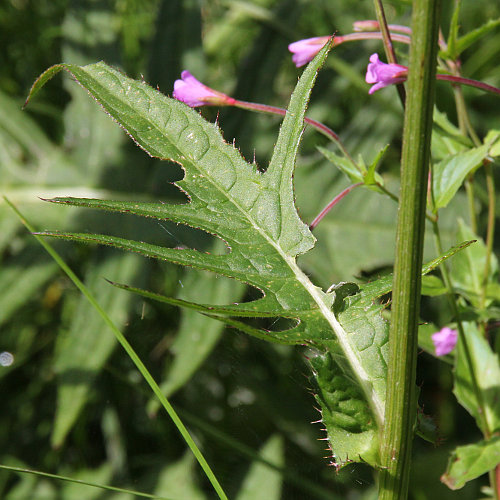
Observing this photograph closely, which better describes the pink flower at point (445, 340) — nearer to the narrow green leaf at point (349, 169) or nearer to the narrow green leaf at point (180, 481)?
the narrow green leaf at point (349, 169)

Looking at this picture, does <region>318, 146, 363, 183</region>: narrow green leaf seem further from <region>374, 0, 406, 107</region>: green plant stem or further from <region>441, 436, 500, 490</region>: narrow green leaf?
<region>441, 436, 500, 490</region>: narrow green leaf

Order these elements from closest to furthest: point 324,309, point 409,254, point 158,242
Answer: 1. point 409,254
2. point 324,309
3. point 158,242

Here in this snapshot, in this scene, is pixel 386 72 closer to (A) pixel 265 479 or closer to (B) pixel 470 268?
(B) pixel 470 268

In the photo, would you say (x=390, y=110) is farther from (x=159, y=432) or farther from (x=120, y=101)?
(x=120, y=101)

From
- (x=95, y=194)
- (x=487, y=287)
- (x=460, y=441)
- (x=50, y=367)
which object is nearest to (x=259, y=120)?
(x=95, y=194)

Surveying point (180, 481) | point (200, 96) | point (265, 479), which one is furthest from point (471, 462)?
point (180, 481)

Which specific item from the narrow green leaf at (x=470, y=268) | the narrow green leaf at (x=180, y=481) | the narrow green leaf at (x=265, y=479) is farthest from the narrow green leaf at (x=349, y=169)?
the narrow green leaf at (x=180, y=481)
